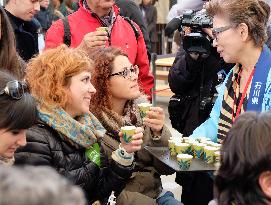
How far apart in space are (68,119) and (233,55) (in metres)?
0.95

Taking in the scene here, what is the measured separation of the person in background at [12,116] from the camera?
2012mm

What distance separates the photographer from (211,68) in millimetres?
3295

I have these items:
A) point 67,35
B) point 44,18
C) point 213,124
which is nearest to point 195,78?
point 213,124

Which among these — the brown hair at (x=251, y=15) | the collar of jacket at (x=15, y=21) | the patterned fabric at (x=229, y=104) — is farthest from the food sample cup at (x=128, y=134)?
the collar of jacket at (x=15, y=21)

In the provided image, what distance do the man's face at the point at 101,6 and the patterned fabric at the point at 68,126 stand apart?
3.85ft

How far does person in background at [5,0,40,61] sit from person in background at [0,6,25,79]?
0.62m

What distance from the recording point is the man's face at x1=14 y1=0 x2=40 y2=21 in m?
3.52

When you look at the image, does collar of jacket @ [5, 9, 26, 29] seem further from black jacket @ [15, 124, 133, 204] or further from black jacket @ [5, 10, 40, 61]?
black jacket @ [15, 124, 133, 204]

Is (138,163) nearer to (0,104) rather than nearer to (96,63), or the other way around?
(96,63)

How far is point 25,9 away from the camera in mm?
3521

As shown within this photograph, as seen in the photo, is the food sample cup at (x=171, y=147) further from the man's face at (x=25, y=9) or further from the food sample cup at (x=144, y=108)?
the man's face at (x=25, y=9)

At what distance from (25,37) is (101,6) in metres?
0.61

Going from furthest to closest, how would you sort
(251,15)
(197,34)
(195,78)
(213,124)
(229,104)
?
(195,78) → (197,34) → (213,124) → (229,104) → (251,15)

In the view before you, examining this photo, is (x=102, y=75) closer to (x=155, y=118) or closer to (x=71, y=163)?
(x=155, y=118)
